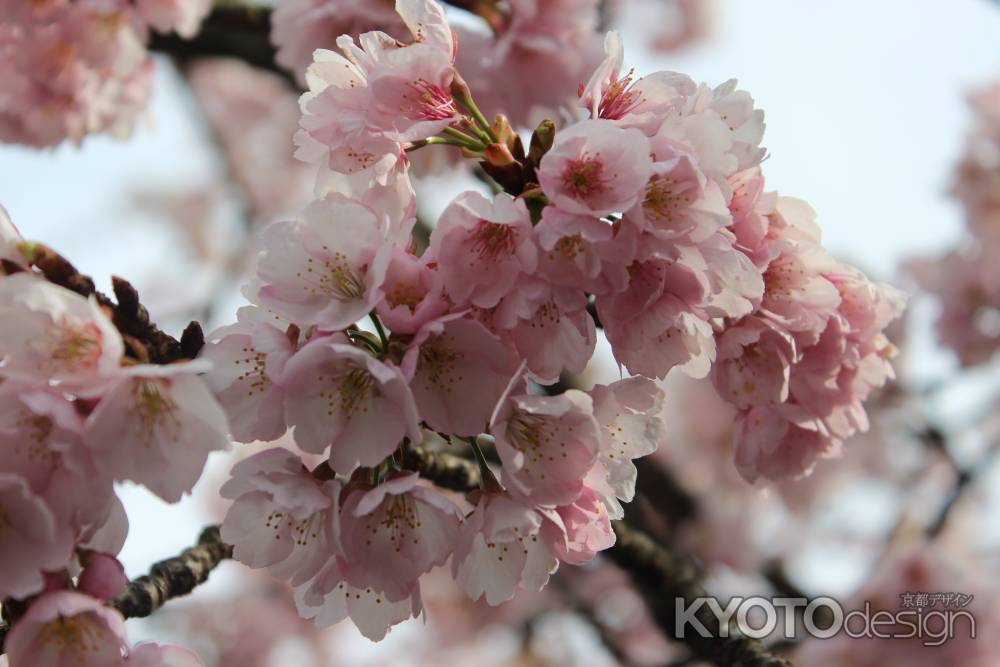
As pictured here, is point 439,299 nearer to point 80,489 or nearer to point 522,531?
point 522,531

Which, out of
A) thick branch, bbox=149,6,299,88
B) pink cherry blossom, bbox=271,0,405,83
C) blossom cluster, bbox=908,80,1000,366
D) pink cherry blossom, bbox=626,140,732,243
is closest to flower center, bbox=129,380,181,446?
pink cherry blossom, bbox=626,140,732,243

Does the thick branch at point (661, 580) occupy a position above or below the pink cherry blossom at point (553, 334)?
below

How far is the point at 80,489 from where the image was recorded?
1167mm

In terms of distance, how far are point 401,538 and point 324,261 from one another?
0.42 m

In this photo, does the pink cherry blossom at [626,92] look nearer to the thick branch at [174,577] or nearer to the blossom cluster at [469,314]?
the blossom cluster at [469,314]

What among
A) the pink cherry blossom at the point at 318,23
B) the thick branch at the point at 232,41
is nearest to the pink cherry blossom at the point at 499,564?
the pink cherry blossom at the point at 318,23

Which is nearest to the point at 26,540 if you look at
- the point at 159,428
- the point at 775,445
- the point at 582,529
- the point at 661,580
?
the point at 159,428

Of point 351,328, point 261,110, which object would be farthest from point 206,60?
point 261,110

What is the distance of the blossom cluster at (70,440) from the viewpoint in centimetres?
113

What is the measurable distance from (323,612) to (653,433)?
61 centimetres

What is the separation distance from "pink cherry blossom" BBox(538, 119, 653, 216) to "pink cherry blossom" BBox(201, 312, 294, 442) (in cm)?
44

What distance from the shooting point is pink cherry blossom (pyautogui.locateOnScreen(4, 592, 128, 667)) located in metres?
1.21

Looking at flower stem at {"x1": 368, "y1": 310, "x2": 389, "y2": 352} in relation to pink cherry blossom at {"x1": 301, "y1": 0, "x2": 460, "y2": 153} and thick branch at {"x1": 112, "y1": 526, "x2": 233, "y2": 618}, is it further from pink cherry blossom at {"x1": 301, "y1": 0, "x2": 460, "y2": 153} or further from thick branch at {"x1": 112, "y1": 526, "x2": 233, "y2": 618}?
thick branch at {"x1": 112, "y1": 526, "x2": 233, "y2": 618}

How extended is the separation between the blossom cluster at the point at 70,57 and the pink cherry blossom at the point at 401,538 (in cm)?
180
